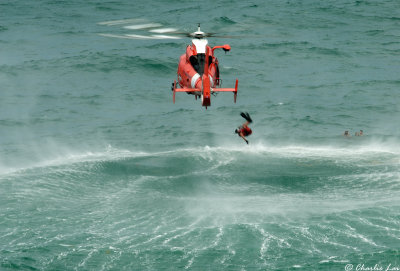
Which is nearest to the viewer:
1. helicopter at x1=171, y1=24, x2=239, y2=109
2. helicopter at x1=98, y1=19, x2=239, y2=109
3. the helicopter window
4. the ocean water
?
the ocean water

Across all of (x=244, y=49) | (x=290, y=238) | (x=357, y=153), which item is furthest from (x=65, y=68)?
(x=290, y=238)

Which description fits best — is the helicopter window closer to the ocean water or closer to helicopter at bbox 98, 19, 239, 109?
helicopter at bbox 98, 19, 239, 109

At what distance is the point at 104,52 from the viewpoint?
70.5m

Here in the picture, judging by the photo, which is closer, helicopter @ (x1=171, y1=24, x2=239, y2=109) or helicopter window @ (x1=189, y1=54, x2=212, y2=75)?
helicopter @ (x1=171, y1=24, x2=239, y2=109)

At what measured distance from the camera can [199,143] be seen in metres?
46.3

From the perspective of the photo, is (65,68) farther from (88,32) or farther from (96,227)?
(96,227)

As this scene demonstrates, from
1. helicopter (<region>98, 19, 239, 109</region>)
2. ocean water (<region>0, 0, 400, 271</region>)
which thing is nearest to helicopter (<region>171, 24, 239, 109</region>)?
helicopter (<region>98, 19, 239, 109</region>)

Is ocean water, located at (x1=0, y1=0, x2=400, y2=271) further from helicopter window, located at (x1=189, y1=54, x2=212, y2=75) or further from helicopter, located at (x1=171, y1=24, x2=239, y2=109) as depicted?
helicopter window, located at (x1=189, y1=54, x2=212, y2=75)

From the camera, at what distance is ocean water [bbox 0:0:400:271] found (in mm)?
27766

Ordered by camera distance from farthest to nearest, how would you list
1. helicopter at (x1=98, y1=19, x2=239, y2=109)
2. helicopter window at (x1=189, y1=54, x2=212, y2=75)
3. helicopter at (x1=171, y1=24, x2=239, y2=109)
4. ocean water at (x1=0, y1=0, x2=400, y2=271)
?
helicopter window at (x1=189, y1=54, x2=212, y2=75)
helicopter at (x1=98, y1=19, x2=239, y2=109)
helicopter at (x1=171, y1=24, x2=239, y2=109)
ocean water at (x1=0, y1=0, x2=400, y2=271)

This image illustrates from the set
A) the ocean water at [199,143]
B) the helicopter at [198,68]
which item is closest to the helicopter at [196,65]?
the helicopter at [198,68]

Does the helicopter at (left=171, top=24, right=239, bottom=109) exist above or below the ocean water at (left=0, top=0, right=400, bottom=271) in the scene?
above

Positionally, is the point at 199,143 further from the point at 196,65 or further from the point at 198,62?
the point at 198,62

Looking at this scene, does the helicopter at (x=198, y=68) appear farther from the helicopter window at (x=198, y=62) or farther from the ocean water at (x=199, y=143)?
the ocean water at (x=199, y=143)
